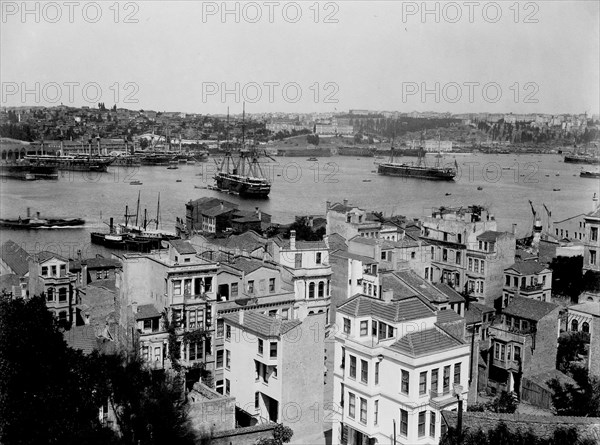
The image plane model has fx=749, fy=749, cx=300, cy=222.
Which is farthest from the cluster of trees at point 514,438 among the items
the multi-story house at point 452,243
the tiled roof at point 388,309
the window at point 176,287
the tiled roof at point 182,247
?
the multi-story house at point 452,243

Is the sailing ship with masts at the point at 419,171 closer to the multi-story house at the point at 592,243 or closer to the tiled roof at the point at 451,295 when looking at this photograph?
the multi-story house at the point at 592,243

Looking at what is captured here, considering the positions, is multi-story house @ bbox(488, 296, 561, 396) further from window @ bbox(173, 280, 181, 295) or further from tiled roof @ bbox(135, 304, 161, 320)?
tiled roof @ bbox(135, 304, 161, 320)

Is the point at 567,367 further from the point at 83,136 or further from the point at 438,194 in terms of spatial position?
the point at 83,136

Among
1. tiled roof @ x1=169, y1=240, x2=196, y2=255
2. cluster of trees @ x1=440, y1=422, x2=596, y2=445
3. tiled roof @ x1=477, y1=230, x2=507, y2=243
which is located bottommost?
cluster of trees @ x1=440, y1=422, x2=596, y2=445

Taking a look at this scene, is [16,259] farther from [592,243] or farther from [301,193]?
[301,193]

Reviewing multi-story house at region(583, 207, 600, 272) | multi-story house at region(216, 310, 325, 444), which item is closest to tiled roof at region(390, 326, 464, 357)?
multi-story house at region(216, 310, 325, 444)

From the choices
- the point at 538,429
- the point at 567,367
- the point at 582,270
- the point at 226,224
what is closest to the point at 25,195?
the point at 226,224
